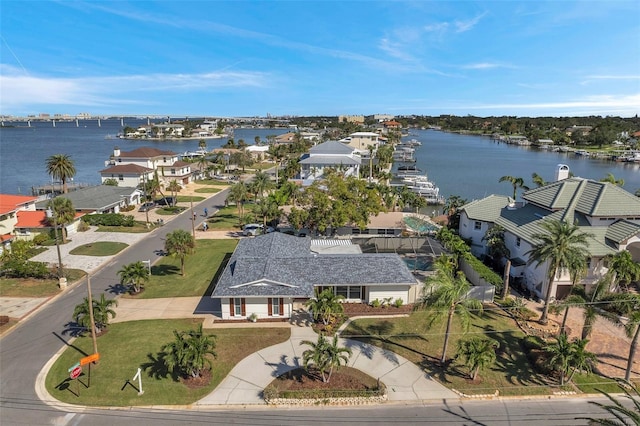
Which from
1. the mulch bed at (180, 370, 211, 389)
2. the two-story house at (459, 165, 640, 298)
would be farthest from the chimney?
the mulch bed at (180, 370, 211, 389)

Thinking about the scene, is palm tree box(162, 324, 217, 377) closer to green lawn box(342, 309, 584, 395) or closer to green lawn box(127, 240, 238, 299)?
green lawn box(342, 309, 584, 395)

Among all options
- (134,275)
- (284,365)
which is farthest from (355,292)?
(134,275)

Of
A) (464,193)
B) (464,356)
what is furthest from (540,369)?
(464,193)

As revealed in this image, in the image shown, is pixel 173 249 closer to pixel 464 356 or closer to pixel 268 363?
pixel 268 363

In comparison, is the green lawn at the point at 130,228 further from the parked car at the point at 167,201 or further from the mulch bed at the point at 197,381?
the mulch bed at the point at 197,381

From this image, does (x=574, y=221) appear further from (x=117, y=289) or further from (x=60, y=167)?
(x=60, y=167)

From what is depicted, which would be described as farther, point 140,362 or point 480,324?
point 480,324
